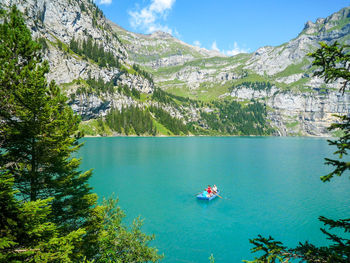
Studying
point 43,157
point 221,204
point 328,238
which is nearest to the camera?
point 328,238

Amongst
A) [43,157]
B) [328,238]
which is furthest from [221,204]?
[328,238]

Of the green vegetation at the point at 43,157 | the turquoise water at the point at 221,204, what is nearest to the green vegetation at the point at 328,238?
the green vegetation at the point at 43,157

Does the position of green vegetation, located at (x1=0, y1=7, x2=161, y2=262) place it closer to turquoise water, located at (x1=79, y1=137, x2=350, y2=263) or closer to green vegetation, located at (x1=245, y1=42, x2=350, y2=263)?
green vegetation, located at (x1=245, y1=42, x2=350, y2=263)

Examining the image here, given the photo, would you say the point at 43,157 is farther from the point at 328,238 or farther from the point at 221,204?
the point at 221,204

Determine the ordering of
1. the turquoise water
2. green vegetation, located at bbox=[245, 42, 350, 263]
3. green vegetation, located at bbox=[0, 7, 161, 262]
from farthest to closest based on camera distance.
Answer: the turquoise water
green vegetation, located at bbox=[0, 7, 161, 262]
green vegetation, located at bbox=[245, 42, 350, 263]

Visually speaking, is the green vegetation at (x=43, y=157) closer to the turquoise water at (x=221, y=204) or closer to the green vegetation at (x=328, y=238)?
the green vegetation at (x=328, y=238)

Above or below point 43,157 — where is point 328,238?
below

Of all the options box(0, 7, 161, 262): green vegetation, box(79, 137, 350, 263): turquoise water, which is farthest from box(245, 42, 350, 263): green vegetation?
box(79, 137, 350, 263): turquoise water

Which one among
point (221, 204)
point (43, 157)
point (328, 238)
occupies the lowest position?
point (221, 204)

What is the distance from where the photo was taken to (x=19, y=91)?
12227 mm

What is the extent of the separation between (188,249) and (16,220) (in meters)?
23.2

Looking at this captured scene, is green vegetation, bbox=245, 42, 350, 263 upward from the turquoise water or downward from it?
upward

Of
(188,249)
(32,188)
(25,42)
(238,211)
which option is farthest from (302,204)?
(25,42)

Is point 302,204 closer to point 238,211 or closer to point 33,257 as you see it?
point 238,211
